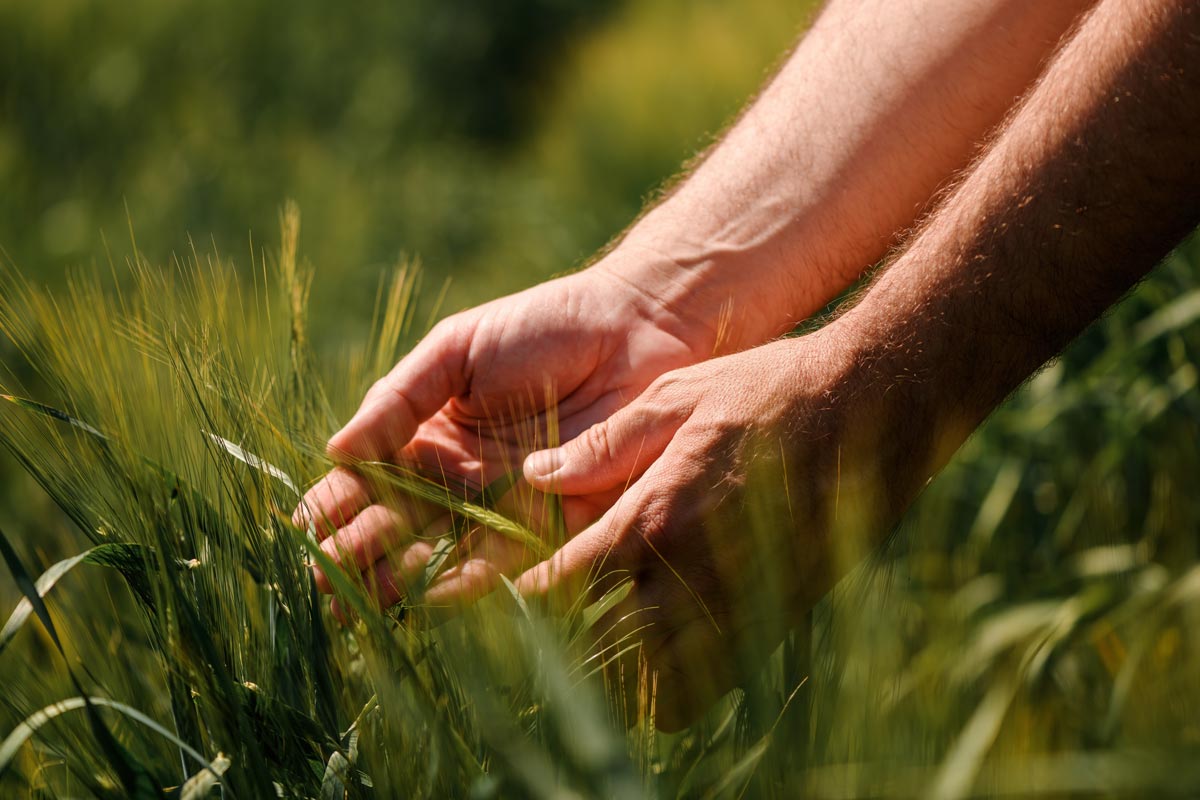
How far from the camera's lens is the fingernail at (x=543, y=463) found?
0.97 metres

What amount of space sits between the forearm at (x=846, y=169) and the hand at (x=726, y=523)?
0.39m

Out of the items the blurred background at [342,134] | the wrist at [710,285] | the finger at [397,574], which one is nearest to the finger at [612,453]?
the finger at [397,574]

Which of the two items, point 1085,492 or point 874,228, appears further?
point 1085,492

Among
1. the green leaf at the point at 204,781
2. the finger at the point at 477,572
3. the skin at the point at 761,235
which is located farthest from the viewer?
the skin at the point at 761,235

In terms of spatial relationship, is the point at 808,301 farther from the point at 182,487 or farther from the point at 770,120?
the point at 182,487

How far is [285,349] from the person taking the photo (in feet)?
3.55

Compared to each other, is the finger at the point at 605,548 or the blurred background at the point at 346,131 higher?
the blurred background at the point at 346,131

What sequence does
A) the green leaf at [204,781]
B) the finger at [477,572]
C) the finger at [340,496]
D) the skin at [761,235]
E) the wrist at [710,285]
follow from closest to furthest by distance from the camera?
the green leaf at [204,781], the finger at [477,572], the finger at [340,496], the skin at [761,235], the wrist at [710,285]

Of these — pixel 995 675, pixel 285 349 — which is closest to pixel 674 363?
pixel 285 349

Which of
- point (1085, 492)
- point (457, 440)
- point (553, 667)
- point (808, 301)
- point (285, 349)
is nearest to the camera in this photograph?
point (553, 667)

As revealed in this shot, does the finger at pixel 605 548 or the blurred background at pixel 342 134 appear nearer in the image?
the finger at pixel 605 548

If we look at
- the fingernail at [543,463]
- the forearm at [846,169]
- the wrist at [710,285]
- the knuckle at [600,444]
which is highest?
the forearm at [846,169]

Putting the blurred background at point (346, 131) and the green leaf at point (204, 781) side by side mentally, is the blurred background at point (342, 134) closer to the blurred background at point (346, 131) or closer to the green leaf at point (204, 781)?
the blurred background at point (346, 131)

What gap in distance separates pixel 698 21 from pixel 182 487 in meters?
3.51
